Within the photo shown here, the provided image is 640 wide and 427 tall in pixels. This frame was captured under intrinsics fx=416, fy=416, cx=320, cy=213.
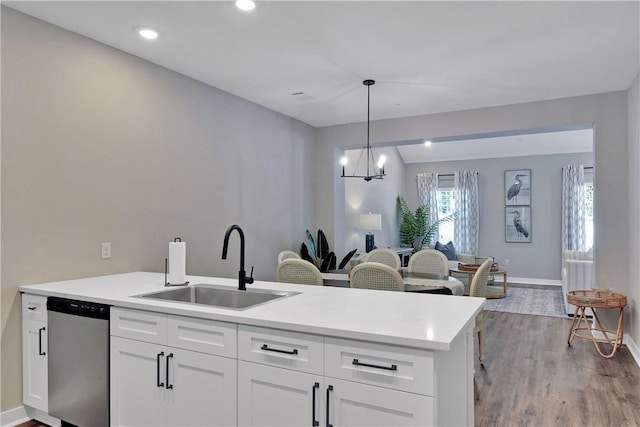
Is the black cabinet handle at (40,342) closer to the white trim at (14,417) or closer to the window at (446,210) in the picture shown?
the white trim at (14,417)

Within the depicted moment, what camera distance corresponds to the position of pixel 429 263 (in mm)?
4465

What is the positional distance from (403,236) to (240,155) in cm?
579

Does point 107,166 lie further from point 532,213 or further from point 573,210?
point 573,210

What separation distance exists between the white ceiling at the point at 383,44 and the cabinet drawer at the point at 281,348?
1.96 metres

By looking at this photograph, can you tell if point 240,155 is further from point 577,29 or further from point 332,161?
point 577,29

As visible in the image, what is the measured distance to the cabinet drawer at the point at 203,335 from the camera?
5.99 ft

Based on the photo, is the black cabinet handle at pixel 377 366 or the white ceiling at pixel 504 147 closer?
the black cabinet handle at pixel 377 366

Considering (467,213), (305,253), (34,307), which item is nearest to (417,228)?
(467,213)

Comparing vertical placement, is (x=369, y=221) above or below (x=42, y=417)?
above

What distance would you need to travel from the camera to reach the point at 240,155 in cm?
448

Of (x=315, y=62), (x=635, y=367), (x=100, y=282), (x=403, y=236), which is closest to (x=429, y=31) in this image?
(x=315, y=62)

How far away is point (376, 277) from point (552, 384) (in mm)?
1626

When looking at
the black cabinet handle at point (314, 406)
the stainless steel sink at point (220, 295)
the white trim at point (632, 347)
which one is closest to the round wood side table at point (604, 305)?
the white trim at point (632, 347)

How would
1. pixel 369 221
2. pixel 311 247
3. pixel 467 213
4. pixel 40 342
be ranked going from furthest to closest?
pixel 467 213 → pixel 369 221 → pixel 311 247 → pixel 40 342
